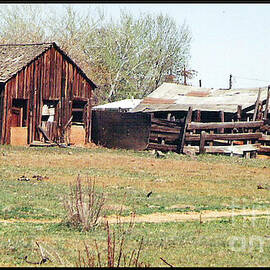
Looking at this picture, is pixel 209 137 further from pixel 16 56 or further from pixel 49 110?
pixel 16 56

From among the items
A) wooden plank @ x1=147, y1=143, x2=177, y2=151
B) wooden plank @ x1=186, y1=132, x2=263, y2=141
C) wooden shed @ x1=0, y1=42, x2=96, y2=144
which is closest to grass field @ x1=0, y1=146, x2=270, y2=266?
wooden plank @ x1=186, y1=132, x2=263, y2=141

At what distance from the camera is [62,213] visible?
13008 mm

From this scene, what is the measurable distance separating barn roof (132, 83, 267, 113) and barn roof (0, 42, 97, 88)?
6975mm

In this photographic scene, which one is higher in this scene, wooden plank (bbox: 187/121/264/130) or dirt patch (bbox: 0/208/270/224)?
wooden plank (bbox: 187/121/264/130)

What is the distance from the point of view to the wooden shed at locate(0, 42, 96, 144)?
33906 millimetres

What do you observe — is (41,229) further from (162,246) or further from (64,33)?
(64,33)

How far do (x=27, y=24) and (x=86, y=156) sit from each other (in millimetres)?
36158

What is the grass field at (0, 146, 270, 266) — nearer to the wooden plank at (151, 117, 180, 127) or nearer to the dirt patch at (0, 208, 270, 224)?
the dirt patch at (0, 208, 270, 224)

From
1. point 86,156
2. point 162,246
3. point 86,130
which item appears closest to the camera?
point 162,246

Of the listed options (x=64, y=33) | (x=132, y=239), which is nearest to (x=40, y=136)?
(x=132, y=239)

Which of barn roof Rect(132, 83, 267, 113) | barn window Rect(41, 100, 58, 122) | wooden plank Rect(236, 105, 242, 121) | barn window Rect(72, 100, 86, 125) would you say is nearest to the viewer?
wooden plank Rect(236, 105, 242, 121)

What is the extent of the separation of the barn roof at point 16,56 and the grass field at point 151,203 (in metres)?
6.47

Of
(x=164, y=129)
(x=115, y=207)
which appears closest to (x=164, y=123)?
(x=164, y=129)

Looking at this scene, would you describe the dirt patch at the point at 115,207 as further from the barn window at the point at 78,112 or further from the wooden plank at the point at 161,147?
the barn window at the point at 78,112
